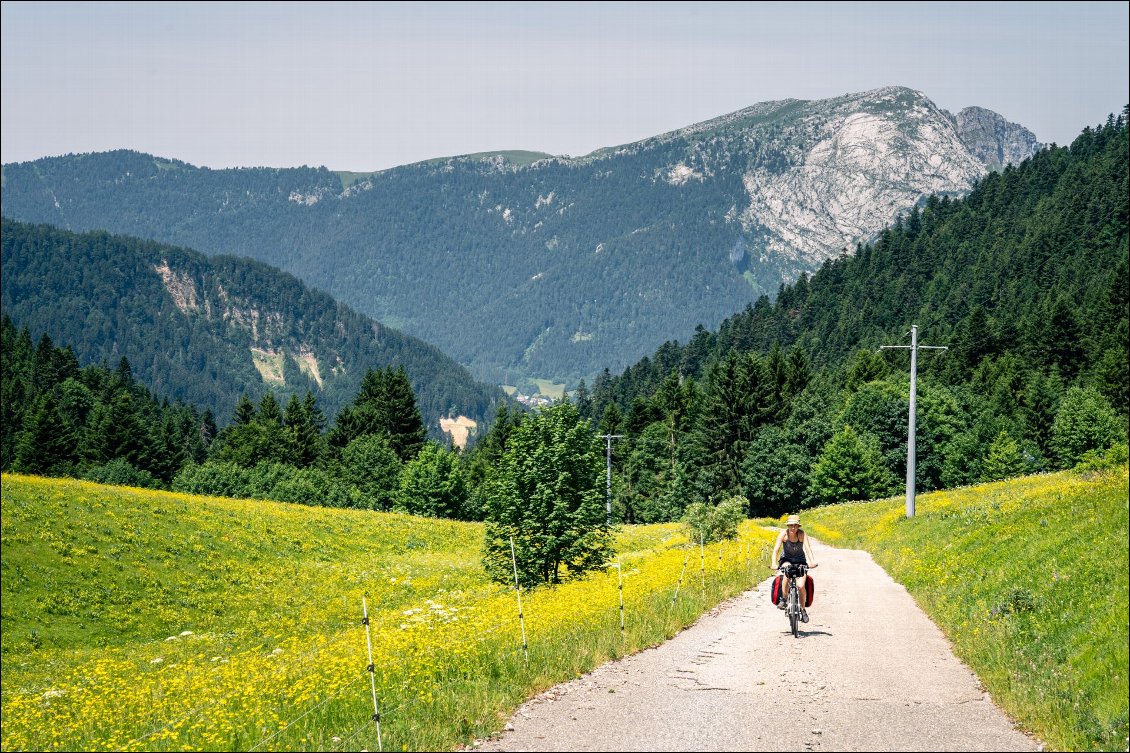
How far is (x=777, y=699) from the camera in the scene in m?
13.4

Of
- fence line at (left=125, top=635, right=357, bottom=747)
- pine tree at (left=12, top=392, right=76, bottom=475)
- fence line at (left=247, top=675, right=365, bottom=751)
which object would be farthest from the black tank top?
pine tree at (left=12, top=392, right=76, bottom=475)

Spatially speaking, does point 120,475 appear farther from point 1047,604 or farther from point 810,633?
point 1047,604

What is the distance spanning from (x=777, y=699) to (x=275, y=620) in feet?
87.1

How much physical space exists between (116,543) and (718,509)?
2490cm

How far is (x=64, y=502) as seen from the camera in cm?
4712

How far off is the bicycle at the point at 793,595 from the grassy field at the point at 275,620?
87.5 inches

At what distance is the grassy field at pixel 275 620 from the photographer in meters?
13.5

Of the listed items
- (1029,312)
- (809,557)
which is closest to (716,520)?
(809,557)

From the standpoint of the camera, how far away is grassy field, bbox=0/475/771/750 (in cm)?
1352

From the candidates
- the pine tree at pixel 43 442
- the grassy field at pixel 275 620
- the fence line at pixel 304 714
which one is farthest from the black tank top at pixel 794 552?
the pine tree at pixel 43 442

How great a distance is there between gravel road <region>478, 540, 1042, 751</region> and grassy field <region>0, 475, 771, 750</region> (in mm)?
698

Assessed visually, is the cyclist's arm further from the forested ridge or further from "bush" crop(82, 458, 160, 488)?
"bush" crop(82, 458, 160, 488)

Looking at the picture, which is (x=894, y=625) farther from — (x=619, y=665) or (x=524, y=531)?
(x=524, y=531)

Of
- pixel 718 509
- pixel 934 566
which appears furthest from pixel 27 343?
pixel 934 566
